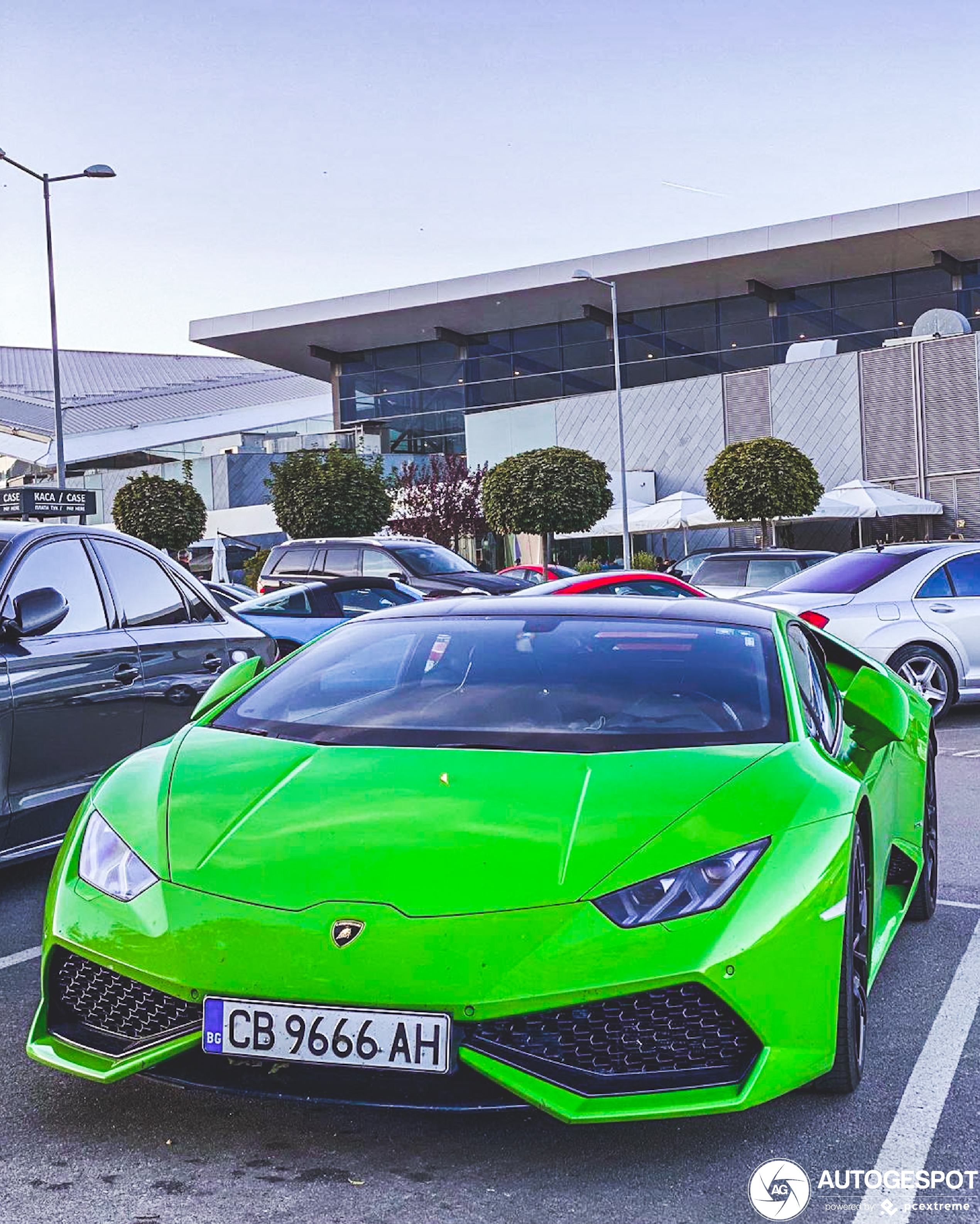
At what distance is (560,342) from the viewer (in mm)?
52969

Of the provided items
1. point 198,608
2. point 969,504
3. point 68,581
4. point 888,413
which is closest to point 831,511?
point 969,504

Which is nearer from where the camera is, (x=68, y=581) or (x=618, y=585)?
(x=68, y=581)

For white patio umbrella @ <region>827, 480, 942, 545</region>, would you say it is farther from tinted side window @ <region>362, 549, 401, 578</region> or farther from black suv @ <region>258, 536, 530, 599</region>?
tinted side window @ <region>362, 549, 401, 578</region>

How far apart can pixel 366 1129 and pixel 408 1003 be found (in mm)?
550

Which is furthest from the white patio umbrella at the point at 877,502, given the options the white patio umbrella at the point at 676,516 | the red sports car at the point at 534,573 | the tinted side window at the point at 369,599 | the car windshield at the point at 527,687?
the car windshield at the point at 527,687

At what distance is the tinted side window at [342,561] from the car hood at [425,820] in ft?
53.3

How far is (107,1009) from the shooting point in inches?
120

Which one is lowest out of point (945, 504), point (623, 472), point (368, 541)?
point (368, 541)

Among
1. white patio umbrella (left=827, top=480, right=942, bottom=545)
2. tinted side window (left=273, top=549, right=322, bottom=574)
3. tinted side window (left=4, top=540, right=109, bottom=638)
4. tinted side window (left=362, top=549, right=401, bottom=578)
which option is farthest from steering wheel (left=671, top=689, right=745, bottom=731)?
white patio umbrella (left=827, top=480, right=942, bottom=545)

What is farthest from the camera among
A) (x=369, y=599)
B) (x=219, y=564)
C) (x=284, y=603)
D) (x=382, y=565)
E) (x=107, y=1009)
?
(x=219, y=564)

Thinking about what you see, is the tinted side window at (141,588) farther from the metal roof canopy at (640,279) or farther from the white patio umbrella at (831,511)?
the metal roof canopy at (640,279)

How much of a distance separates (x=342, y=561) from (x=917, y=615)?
10.7 meters

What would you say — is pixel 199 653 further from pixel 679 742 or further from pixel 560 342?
pixel 560 342

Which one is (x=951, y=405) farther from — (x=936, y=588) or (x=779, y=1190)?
(x=779, y=1190)
